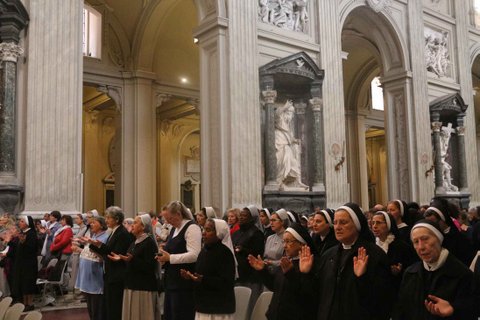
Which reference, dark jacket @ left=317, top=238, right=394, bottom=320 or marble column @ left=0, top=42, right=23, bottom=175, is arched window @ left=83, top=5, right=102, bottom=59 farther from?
dark jacket @ left=317, top=238, right=394, bottom=320

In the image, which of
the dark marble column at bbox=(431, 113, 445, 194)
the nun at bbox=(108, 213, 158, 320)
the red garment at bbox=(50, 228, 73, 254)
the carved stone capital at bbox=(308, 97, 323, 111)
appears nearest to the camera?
the nun at bbox=(108, 213, 158, 320)

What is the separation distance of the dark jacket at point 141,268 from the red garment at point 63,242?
10.1 ft

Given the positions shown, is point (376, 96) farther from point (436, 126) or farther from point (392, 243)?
point (392, 243)

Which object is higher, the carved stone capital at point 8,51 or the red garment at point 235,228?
the carved stone capital at point 8,51

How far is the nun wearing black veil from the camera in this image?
7941 millimetres

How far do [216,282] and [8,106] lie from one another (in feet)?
20.2

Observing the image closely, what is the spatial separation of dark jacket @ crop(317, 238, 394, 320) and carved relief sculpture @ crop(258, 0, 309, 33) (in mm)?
10241

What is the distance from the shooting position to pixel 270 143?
12.5 metres

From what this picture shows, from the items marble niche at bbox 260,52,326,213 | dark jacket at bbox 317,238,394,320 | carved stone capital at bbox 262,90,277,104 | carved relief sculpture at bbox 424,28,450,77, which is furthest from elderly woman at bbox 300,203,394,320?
carved relief sculpture at bbox 424,28,450,77

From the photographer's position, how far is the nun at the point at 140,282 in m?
5.77

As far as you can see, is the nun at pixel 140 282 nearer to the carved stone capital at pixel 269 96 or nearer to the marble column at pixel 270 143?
the marble column at pixel 270 143

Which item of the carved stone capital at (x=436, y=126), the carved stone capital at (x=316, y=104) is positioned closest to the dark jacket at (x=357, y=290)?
the carved stone capital at (x=316, y=104)

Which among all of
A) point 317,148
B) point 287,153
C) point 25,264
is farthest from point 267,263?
point 317,148

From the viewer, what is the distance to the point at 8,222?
26.5ft
